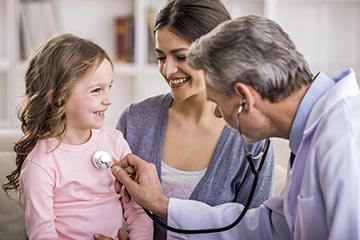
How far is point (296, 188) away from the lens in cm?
163

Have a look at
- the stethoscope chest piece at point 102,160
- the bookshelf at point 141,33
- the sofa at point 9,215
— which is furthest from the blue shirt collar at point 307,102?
the bookshelf at point 141,33

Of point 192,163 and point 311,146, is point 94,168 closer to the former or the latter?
point 192,163

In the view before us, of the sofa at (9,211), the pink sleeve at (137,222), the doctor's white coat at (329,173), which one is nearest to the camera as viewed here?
the doctor's white coat at (329,173)

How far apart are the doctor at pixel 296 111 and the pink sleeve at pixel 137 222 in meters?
0.45

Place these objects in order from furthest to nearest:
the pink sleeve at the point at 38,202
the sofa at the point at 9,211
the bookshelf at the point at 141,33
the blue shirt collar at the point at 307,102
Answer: the bookshelf at the point at 141,33 < the sofa at the point at 9,211 < the pink sleeve at the point at 38,202 < the blue shirt collar at the point at 307,102

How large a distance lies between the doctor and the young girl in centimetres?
36

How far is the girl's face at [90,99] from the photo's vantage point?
188 cm

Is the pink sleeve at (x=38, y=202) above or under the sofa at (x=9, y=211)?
above

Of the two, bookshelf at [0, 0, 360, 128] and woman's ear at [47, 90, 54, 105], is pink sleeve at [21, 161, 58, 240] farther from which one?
bookshelf at [0, 0, 360, 128]

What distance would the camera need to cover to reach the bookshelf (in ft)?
13.4

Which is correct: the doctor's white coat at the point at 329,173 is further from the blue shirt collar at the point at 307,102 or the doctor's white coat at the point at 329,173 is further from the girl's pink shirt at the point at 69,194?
the girl's pink shirt at the point at 69,194

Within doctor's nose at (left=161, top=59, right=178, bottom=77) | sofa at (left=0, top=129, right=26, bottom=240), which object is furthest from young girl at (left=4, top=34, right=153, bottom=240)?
sofa at (left=0, top=129, right=26, bottom=240)

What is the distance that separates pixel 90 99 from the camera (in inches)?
74.0

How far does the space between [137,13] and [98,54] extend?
2.22 m
